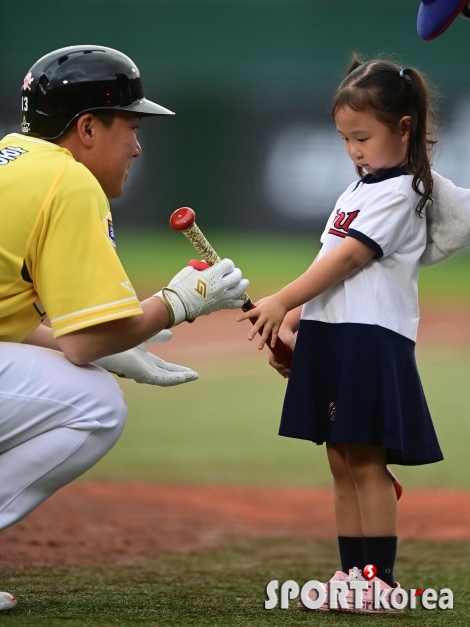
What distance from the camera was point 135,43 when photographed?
13.7m

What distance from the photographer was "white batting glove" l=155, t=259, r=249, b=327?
2157 mm

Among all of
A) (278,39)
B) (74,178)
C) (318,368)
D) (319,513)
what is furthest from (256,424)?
(278,39)

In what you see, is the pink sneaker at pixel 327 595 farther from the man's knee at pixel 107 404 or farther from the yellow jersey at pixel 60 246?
the yellow jersey at pixel 60 246

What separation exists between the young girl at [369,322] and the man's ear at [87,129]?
1.88 ft

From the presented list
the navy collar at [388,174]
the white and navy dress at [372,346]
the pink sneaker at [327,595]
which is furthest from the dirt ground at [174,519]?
the navy collar at [388,174]

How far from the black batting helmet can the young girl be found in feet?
1.83

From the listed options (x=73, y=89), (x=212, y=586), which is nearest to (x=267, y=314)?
(x=73, y=89)

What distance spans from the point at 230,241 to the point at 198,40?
3.04 meters

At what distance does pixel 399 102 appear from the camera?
7.73 ft

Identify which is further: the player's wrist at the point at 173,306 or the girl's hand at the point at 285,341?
the girl's hand at the point at 285,341

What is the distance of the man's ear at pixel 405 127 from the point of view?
93.3 inches

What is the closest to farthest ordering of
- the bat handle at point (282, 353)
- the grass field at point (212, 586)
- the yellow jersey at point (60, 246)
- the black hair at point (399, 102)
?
the yellow jersey at point (60, 246)
the grass field at point (212, 586)
the black hair at point (399, 102)
the bat handle at point (282, 353)

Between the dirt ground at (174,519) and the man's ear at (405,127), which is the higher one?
the man's ear at (405,127)

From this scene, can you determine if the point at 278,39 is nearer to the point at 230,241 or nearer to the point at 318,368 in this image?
the point at 230,241
